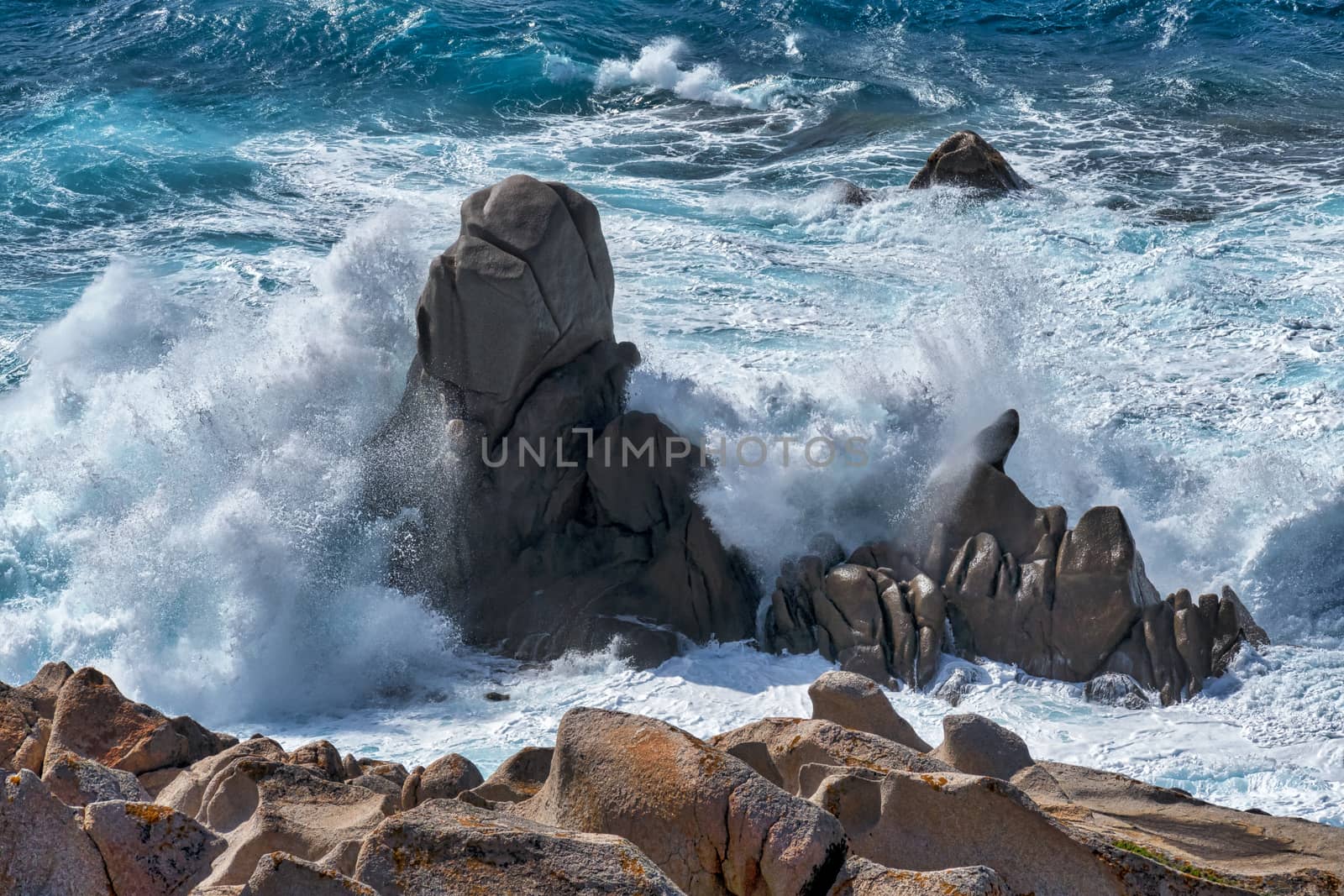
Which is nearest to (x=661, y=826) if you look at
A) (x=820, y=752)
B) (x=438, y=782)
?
(x=820, y=752)

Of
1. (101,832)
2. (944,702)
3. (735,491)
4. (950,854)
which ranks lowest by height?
(944,702)

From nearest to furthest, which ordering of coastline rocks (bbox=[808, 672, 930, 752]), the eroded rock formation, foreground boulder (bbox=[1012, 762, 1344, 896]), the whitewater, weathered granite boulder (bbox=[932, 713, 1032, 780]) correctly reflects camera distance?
foreground boulder (bbox=[1012, 762, 1344, 896]) → weathered granite boulder (bbox=[932, 713, 1032, 780]) → coastline rocks (bbox=[808, 672, 930, 752]) → the eroded rock formation → the whitewater

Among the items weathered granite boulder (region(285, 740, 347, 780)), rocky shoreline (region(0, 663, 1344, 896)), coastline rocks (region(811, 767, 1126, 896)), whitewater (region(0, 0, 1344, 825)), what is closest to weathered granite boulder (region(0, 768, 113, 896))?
rocky shoreline (region(0, 663, 1344, 896))

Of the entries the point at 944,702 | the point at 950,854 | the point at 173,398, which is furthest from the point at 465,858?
the point at 173,398

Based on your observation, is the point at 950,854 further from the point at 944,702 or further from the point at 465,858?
the point at 944,702

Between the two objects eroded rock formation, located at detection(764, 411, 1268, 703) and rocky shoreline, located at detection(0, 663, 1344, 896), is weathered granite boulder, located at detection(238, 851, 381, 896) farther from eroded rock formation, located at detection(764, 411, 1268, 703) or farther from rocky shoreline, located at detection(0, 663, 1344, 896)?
eroded rock formation, located at detection(764, 411, 1268, 703)

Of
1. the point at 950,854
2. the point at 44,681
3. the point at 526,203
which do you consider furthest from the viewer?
the point at 526,203

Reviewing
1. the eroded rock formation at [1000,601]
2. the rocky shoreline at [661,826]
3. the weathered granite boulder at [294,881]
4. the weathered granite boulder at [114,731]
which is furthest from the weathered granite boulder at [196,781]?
the eroded rock formation at [1000,601]

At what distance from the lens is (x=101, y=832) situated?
153 inches

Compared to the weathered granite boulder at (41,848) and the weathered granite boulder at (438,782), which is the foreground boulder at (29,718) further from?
the weathered granite boulder at (41,848)

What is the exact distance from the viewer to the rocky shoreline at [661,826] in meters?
3.67

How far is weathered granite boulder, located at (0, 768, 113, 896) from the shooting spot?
3.66 metres

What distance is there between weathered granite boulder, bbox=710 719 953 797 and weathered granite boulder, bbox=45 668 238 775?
284 centimetres

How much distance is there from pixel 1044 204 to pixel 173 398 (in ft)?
37.5
